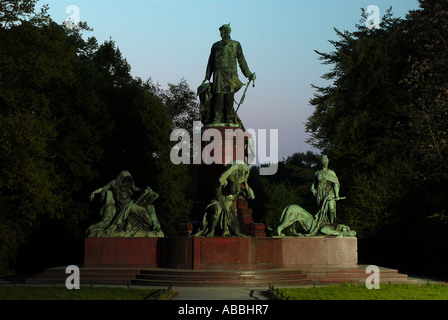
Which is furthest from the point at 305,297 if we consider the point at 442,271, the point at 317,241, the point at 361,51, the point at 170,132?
the point at 170,132

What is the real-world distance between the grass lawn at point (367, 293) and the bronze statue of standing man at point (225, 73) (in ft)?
26.6

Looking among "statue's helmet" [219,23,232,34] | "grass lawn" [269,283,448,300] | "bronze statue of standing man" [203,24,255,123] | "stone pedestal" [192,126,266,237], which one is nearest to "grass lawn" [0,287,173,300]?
"grass lawn" [269,283,448,300]

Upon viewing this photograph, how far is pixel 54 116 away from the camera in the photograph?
32219 millimetres

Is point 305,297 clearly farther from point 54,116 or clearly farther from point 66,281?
point 54,116

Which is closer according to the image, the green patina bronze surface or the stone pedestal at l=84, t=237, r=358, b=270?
the stone pedestal at l=84, t=237, r=358, b=270

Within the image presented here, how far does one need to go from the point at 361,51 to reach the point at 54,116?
55.4 feet

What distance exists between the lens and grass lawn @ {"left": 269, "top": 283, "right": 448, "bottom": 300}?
13852mm

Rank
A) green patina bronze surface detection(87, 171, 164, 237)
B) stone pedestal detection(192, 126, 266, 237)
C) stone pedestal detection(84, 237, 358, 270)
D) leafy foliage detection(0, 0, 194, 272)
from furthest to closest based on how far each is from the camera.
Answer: leafy foliage detection(0, 0, 194, 272) < green patina bronze surface detection(87, 171, 164, 237) < stone pedestal detection(192, 126, 266, 237) < stone pedestal detection(84, 237, 358, 270)

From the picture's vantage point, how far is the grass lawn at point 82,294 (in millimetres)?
14102

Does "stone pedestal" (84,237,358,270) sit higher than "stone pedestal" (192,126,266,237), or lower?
lower

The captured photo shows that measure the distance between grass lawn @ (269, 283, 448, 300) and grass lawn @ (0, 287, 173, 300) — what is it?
9.76 ft

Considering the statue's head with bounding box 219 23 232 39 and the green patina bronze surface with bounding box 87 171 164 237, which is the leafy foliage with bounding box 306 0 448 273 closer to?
the statue's head with bounding box 219 23 232 39

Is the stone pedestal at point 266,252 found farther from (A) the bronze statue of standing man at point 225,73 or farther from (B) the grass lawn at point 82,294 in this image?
(A) the bronze statue of standing man at point 225,73

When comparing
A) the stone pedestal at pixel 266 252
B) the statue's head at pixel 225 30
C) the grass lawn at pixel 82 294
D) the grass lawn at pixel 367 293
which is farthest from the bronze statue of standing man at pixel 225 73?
the grass lawn at pixel 82 294
